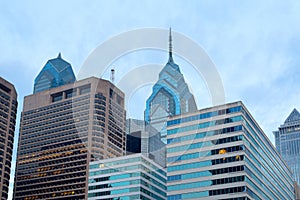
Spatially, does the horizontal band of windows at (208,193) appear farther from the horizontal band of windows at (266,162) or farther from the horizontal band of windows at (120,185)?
the horizontal band of windows at (120,185)

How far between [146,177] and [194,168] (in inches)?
1641

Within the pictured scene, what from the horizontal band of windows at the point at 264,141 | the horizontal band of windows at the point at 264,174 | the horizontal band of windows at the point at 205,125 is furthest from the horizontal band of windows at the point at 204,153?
the horizontal band of windows at the point at 264,141

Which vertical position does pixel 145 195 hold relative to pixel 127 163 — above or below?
below

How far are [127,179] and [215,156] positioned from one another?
4689cm

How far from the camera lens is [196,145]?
128000 millimetres

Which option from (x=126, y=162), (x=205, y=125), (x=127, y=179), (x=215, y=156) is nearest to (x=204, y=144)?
(x=215, y=156)

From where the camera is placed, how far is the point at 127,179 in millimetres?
158750

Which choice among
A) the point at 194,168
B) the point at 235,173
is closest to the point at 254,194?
the point at 235,173

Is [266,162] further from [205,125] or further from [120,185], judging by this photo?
[120,185]

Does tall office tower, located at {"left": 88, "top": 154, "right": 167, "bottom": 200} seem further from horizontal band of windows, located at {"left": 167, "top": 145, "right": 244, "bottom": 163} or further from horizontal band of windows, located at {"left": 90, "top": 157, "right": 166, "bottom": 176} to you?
horizontal band of windows, located at {"left": 167, "top": 145, "right": 244, "bottom": 163}

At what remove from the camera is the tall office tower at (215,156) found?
118125mm

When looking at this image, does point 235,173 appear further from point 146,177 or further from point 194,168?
point 146,177

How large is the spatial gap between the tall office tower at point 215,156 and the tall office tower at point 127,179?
30.6m

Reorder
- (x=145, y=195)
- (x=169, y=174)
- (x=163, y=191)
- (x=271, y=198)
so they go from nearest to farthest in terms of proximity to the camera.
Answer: (x=169, y=174), (x=271, y=198), (x=145, y=195), (x=163, y=191)
